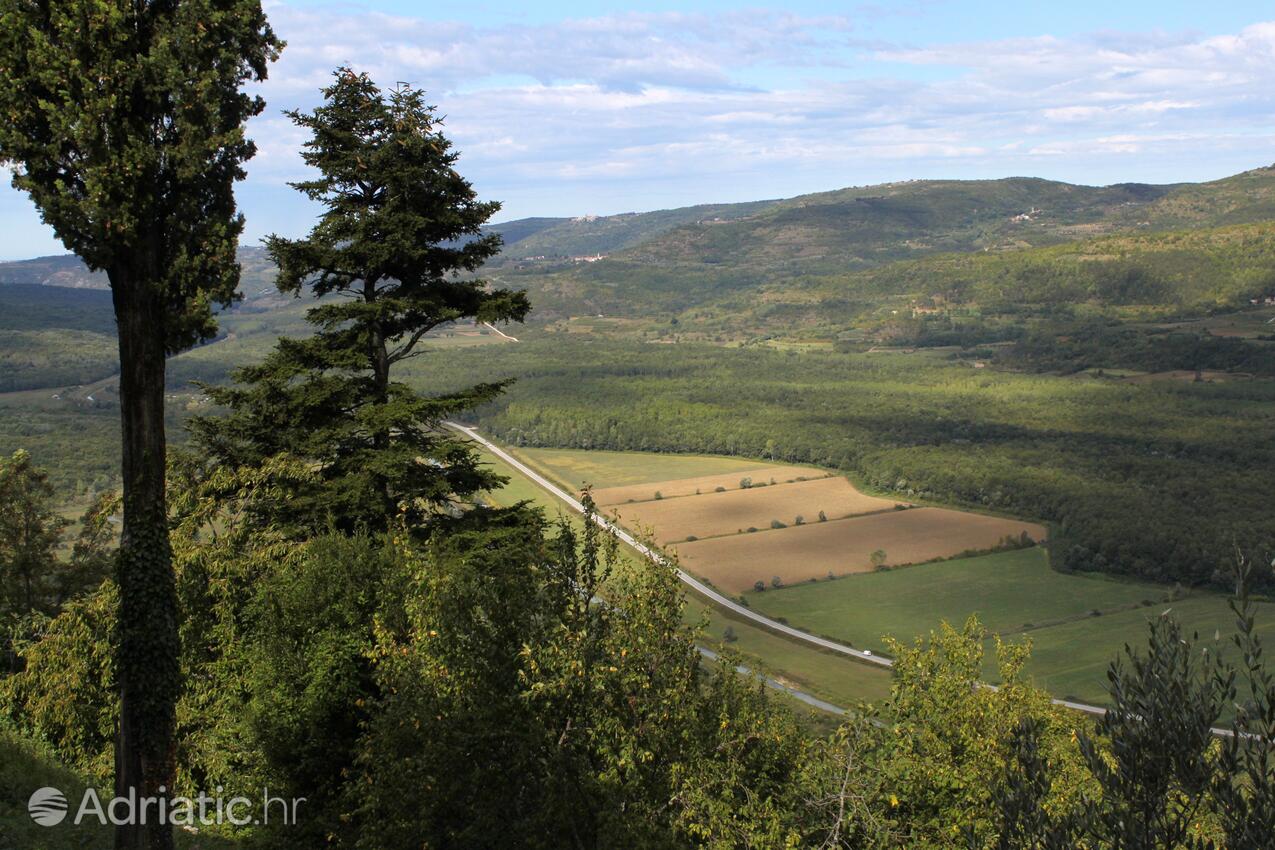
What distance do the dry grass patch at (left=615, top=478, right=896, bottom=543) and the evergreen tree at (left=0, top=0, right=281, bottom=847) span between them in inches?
2571

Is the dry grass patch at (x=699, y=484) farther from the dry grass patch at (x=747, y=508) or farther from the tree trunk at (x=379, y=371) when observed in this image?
the tree trunk at (x=379, y=371)

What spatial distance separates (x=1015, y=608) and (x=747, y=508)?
3057cm

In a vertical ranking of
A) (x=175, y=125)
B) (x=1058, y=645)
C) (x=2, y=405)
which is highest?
(x=175, y=125)

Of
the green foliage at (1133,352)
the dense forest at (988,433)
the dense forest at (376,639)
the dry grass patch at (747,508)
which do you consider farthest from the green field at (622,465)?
the green foliage at (1133,352)

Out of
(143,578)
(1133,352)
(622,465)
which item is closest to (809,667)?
(143,578)

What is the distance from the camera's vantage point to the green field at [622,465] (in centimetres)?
10488

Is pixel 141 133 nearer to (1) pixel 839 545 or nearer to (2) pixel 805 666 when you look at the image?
(2) pixel 805 666

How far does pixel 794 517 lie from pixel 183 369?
118107 mm

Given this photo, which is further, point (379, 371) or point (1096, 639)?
point (1096, 639)

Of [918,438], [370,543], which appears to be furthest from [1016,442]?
[370,543]

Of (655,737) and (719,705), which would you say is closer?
(655,737)

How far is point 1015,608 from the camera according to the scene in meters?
63.8

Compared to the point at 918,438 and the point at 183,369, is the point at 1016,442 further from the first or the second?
the point at 183,369

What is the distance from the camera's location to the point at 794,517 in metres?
87.1
